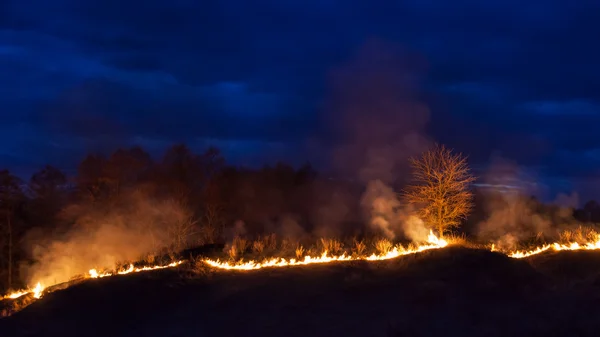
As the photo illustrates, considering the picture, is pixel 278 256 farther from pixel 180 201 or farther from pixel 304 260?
pixel 180 201

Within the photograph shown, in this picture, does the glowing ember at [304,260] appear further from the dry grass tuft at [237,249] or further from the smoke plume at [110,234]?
the smoke plume at [110,234]

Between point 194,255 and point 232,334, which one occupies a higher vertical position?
point 194,255

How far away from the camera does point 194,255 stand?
14.9 meters

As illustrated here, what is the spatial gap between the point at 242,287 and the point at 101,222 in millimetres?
15672

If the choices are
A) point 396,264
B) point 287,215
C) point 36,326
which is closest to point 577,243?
point 396,264

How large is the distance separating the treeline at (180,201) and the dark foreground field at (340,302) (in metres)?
12.2

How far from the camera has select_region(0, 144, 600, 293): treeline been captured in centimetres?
2675

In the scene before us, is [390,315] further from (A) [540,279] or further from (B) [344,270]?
(A) [540,279]

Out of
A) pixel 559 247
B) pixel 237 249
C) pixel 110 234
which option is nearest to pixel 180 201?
pixel 110 234

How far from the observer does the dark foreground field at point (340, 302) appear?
9914mm

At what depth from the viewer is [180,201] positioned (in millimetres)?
28156

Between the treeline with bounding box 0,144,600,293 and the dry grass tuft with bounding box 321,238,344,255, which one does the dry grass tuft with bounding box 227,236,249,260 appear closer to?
the dry grass tuft with bounding box 321,238,344,255

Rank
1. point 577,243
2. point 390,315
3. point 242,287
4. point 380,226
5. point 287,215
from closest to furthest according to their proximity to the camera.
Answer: point 390,315 < point 242,287 < point 577,243 < point 380,226 < point 287,215

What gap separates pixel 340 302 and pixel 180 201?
18.4 meters
